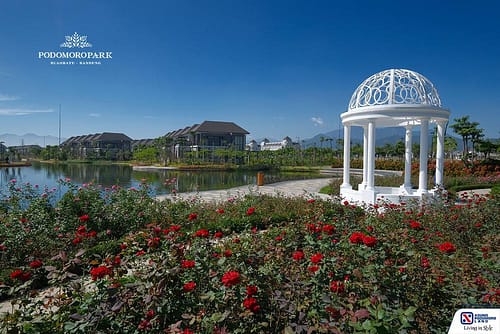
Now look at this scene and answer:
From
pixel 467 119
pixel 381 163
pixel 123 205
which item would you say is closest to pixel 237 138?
pixel 381 163

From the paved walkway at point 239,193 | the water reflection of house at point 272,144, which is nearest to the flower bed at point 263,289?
the paved walkway at point 239,193

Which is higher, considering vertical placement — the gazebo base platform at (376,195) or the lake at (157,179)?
the gazebo base platform at (376,195)

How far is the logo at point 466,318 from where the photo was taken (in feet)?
6.49

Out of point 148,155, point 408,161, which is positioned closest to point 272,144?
point 148,155

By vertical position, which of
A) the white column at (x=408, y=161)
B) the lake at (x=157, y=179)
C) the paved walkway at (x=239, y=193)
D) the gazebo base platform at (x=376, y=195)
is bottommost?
the lake at (x=157, y=179)

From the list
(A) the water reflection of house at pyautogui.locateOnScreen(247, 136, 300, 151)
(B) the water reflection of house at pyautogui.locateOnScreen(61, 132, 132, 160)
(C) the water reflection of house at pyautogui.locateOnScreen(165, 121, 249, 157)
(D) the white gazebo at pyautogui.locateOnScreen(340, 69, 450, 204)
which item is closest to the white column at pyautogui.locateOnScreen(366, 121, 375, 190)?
(D) the white gazebo at pyautogui.locateOnScreen(340, 69, 450, 204)

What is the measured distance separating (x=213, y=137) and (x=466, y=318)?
5937cm

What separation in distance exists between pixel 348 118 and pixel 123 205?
771cm

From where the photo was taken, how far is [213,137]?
198ft

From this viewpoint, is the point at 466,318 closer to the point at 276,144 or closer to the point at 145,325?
the point at 145,325

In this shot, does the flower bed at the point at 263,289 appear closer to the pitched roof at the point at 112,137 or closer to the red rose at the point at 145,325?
the red rose at the point at 145,325

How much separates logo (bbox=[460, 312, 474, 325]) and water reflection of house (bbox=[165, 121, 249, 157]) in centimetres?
5509

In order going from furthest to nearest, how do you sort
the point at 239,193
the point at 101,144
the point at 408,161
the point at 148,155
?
the point at 101,144 < the point at 148,155 < the point at 239,193 < the point at 408,161

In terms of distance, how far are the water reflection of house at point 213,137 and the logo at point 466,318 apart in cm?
5509
